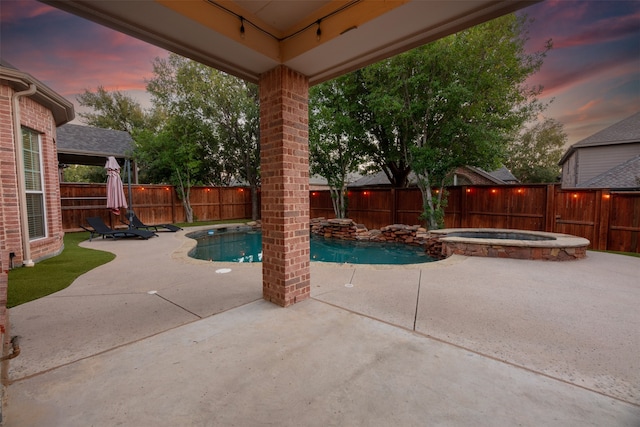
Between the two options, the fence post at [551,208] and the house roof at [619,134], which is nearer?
the fence post at [551,208]

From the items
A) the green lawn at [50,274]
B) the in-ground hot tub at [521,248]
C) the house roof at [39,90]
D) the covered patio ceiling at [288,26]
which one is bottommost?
the green lawn at [50,274]

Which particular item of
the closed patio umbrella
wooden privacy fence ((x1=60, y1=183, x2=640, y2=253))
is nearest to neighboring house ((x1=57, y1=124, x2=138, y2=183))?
wooden privacy fence ((x1=60, y1=183, x2=640, y2=253))

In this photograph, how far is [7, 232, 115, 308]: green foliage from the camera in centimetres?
383

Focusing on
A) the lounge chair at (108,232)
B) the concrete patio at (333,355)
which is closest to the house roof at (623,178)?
the concrete patio at (333,355)

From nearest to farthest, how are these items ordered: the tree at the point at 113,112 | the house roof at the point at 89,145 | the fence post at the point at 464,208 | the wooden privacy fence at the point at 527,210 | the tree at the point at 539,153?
the wooden privacy fence at the point at 527,210 → the fence post at the point at 464,208 → the house roof at the point at 89,145 → the tree at the point at 113,112 → the tree at the point at 539,153

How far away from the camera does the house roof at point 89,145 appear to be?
41.5 ft

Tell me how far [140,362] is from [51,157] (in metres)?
7.49

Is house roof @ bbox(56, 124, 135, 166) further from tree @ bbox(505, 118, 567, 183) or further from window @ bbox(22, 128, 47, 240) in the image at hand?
tree @ bbox(505, 118, 567, 183)

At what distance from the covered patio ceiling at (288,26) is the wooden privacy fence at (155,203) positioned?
481 inches

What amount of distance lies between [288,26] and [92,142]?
16047 millimetres

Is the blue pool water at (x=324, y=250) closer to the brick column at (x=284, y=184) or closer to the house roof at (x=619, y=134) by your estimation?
the brick column at (x=284, y=184)

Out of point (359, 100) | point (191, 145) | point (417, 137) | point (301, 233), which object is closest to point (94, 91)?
point (191, 145)

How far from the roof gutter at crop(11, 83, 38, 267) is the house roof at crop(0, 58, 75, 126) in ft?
0.40

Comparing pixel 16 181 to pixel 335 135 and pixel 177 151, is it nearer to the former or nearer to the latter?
pixel 177 151
